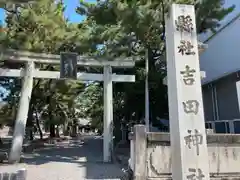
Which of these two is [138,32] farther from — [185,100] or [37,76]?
[185,100]

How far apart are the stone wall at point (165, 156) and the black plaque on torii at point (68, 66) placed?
19.8 feet

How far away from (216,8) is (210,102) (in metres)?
5.22

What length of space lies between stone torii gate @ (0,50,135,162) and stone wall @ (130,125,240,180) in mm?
5600

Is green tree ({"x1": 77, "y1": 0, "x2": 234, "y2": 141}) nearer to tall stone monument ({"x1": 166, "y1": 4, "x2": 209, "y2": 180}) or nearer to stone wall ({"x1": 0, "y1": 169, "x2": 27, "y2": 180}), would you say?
tall stone monument ({"x1": 166, "y1": 4, "x2": 209, "y2": 180})

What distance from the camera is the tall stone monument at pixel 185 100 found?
4.09m

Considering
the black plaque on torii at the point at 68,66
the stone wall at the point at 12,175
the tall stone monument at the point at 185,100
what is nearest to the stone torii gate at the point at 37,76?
the black plaque on torii at the point at 68,66

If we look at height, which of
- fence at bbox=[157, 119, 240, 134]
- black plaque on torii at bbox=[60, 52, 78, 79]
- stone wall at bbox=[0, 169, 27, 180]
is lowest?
stone wall at bbox=[0, 169, 27, 180]

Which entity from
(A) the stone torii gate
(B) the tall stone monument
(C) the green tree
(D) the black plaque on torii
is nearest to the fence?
(C) the green tree

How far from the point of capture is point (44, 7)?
1405cm

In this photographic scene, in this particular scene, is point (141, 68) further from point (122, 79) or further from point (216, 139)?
point (216, 139)

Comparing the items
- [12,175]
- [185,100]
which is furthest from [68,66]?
[185,100]

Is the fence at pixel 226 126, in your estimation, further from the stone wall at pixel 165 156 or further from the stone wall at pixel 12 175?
the stone wall at pixel 12 175

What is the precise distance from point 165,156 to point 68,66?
684 cm

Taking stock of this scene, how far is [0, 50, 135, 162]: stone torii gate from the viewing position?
37.1 ft
